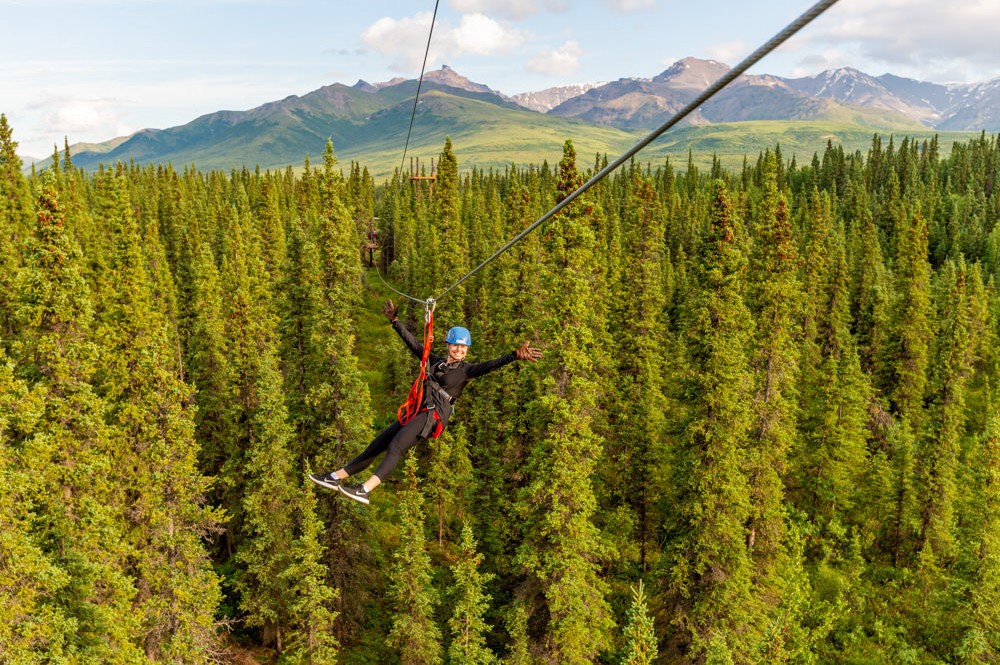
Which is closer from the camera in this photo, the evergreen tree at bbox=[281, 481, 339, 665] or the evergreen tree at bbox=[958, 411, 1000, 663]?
the evergreen tree at bbox=[958, 411, 1000, 663]

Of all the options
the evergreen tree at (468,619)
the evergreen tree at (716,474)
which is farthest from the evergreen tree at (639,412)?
the evergreen tree at (468,619)

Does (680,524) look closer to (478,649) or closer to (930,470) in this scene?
(478,649)

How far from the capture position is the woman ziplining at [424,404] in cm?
958

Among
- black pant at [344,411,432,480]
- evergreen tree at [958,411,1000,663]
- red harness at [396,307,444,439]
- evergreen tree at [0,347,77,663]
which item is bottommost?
evergreen tree at [958,411,1000,663]

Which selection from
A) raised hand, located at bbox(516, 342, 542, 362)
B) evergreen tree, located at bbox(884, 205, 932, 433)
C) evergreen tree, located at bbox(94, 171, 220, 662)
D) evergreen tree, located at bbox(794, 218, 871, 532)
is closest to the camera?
raised hand, located at bbox(516, 342, 542, 362)

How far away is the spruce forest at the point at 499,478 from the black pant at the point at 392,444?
1311 cm

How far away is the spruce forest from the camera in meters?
23.0

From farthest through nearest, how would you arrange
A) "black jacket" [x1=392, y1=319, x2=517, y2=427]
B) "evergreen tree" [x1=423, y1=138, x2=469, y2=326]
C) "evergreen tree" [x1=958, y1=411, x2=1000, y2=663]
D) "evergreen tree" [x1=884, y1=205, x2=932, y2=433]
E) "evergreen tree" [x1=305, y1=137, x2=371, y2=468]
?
"evergreen tree" [x1=884, y1=205, x2=932, y2=433], "evergreen tree" [x1=423, y1=138, x2=469, y2=326], "evergreen tree" [x1=305, y1=137, x2=371, y2=468], "evergreen tree" [x1=958, y1=411, x2=1000, y2=663], "black jacket" [x1=392, y1=319, x2=517, y2=427]

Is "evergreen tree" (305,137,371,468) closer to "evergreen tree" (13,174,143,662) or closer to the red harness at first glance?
"evergreen tree" (13,174,143,662)

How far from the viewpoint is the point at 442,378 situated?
1027 cm

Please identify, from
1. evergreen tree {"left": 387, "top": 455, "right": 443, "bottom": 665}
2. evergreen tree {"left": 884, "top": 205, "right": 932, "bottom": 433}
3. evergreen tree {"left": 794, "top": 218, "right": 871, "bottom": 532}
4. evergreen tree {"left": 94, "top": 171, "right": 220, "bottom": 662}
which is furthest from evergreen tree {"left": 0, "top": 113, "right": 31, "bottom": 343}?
evergreen tree {"left": 884, "top": 205, "right": 932, "bottom": 433}

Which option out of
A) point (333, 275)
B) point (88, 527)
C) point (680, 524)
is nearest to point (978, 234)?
point (680, 524)

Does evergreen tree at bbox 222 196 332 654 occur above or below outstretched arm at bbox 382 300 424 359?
below

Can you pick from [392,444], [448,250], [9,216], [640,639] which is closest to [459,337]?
[392,444]
